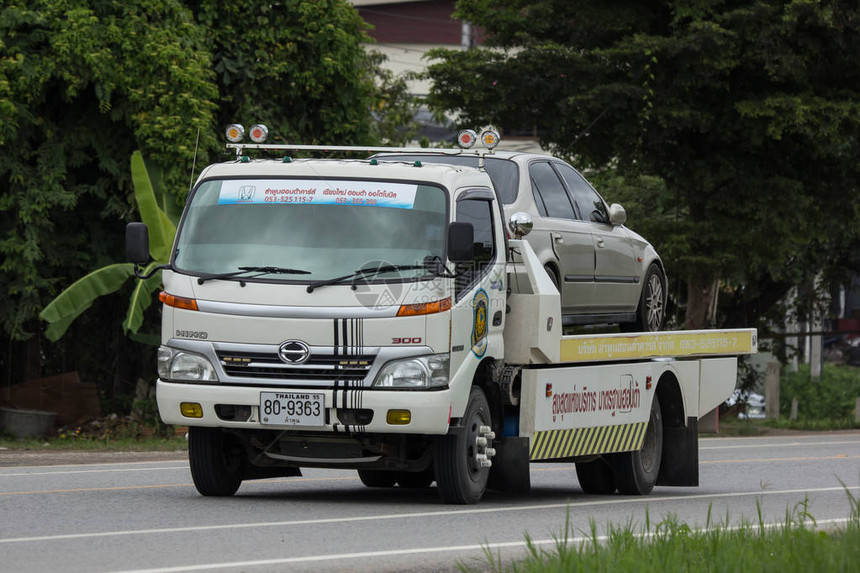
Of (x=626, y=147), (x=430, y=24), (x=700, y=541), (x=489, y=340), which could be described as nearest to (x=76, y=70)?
(x=626, y=147)

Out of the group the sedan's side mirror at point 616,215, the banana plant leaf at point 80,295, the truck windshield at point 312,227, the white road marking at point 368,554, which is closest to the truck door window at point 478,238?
the truck windshield at point 312,227

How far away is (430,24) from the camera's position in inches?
2153

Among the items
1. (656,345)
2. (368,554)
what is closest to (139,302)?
(656,345)

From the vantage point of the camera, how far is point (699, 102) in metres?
25.3

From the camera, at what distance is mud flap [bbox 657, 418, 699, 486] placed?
1345cm

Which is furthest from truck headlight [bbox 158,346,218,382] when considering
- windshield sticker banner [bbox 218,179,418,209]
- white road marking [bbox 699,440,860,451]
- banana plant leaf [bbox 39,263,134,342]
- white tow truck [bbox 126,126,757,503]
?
white road marking [bbox 699,440,860,451]

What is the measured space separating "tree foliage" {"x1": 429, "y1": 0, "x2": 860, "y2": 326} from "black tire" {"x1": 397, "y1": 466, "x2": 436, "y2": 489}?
39.3ft

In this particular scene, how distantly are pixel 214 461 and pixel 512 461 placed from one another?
2144 millimetres

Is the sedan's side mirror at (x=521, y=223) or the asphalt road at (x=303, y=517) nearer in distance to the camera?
the asphalt road at (x=303, y=517)

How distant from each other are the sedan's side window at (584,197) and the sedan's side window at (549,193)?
7.9 inches

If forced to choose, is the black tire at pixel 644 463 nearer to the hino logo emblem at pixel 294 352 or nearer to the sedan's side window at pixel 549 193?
the sedan's side window at pixel 549 193

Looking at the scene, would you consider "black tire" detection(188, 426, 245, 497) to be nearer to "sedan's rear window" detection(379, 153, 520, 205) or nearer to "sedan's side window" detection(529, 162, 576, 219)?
"sedan's rear window" detection(379, 153, 520, 205)

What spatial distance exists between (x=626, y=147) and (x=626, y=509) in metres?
15.3

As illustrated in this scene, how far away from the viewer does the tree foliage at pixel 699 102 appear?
24.0 metres
